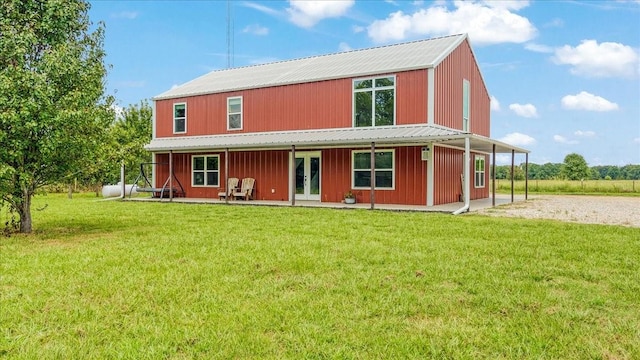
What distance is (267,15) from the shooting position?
80.3 ft

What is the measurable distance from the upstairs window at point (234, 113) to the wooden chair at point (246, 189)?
2397mm

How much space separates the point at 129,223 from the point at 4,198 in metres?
2.69

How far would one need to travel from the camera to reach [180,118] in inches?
823

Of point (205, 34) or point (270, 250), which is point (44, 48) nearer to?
point (270, 250)

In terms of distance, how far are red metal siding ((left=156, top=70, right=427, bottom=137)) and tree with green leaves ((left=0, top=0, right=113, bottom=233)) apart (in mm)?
8935

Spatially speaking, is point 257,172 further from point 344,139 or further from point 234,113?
point 344,139

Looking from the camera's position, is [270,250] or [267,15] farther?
[267,15]

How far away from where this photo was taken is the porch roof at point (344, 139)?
44.1 feet

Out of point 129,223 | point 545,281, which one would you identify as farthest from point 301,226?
point 545,281

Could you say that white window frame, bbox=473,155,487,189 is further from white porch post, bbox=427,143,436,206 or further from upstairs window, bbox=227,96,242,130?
upstairs window, bbox=227,96,242,130

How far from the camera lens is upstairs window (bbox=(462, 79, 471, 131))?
1742cm

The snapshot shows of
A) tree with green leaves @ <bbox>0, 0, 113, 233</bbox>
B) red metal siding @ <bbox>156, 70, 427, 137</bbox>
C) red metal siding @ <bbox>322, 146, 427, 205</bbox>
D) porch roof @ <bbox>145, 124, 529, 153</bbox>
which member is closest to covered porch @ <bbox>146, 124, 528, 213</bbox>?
porch roof @ <bbox>145, 124, 529, 153</bbox>

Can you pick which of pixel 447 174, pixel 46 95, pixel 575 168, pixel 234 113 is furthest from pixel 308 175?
pixel 575 168

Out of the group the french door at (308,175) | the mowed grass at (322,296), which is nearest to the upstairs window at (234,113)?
the french door at (308,175)
